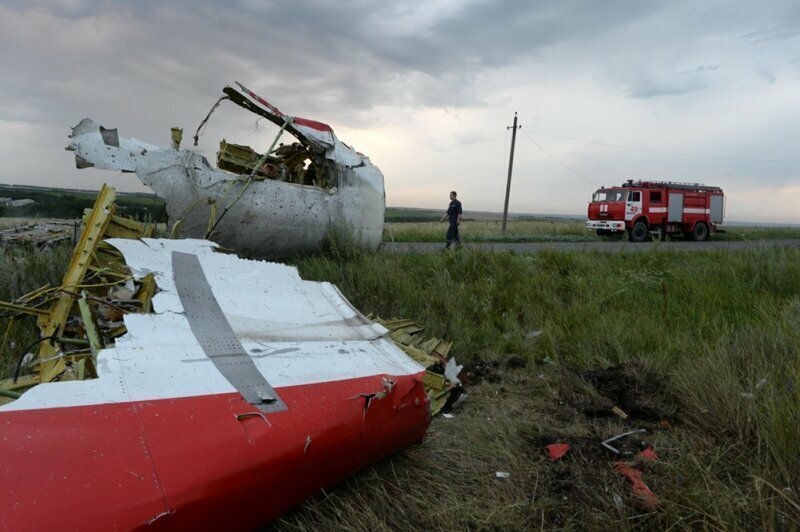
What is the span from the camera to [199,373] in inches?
94.1

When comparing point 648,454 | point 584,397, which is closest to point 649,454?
point 648,454

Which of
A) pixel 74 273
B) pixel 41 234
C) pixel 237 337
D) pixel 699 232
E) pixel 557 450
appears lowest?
pixel 557 450

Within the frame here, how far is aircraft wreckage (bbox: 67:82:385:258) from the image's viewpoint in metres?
5.97

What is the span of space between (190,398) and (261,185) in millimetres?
5133

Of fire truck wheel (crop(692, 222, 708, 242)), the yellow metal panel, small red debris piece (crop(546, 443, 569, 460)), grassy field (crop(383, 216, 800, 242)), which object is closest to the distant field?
the yellow metal panel

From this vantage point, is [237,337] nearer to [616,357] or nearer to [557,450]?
[557,450]

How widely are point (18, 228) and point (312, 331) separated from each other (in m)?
7.11

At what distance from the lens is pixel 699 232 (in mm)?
24406

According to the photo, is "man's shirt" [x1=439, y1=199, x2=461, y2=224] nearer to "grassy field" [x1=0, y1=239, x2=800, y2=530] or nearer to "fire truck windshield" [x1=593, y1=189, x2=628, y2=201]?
"grassy field" [x1=0, y1=239, x2=800, y2=530]

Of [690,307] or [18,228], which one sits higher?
[18,228]

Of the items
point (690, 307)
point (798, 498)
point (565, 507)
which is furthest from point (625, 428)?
point (690, 307)

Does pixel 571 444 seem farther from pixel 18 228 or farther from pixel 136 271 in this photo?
pixel 18 228

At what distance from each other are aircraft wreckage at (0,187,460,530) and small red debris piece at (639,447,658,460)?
1.29 meters

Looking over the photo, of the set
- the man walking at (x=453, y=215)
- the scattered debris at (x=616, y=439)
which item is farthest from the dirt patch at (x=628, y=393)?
the man walking at (x=453, y=215)
